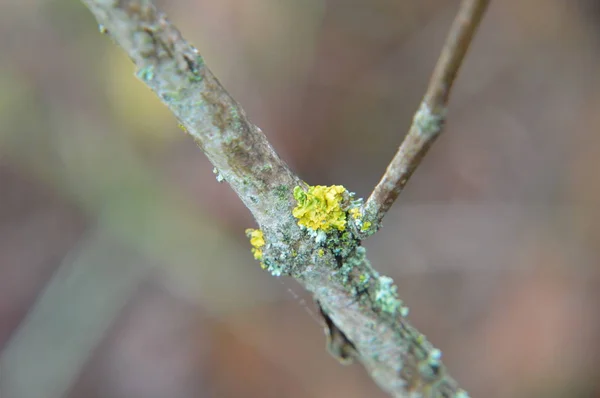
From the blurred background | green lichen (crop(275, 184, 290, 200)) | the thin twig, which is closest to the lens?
the thin twig

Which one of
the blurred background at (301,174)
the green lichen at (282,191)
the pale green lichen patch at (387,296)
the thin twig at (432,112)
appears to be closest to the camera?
the thin twig at (432,112)

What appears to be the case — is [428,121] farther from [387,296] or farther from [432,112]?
[387,296]

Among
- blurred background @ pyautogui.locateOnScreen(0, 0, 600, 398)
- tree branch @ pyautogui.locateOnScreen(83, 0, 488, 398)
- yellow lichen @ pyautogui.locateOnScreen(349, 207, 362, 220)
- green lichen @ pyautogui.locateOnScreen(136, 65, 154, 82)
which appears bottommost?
green lichen @ pyautogui.locateOnScreen(136, 65, 154, 82)

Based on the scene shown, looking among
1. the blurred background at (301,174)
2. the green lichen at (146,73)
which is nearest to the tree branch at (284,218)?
the green lichen at (146,73)

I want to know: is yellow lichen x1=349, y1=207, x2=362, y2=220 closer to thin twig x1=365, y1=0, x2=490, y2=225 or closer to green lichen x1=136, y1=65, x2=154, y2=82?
thin twig x1=365, y1=0, x2=490, y2=225

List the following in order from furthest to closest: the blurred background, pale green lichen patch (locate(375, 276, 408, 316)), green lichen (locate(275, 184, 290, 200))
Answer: the blurred background → pale green lichen patch (locate(375, 276, 408, 316)) → green lichen (locate(275, 184, 290, 200))

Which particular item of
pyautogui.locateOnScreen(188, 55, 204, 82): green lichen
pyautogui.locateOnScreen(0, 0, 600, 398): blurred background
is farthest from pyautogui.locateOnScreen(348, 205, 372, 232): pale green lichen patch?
pyautogui.locateOnScreen(0, 0, 600, 398): blurred background

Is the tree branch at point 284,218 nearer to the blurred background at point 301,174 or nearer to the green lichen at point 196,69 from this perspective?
the green lichen at point 196,69
